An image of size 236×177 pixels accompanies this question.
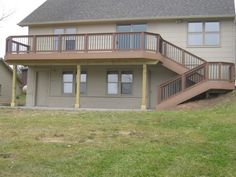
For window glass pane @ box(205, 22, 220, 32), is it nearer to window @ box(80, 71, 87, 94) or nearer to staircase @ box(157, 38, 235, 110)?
staircase @ box(157, 38, 235, 110)

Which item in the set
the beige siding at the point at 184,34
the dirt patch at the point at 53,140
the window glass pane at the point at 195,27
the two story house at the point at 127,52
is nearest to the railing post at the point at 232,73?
the two story house at the point at 127,52

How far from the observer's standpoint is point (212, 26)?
24.1m

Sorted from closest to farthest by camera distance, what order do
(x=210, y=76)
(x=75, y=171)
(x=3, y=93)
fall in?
(x=75, y=171)
(x=210, y=76)
(x=3, y=93)

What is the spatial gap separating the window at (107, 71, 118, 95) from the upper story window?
4605 mm

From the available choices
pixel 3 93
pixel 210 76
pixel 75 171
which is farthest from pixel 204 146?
pixel 3 93

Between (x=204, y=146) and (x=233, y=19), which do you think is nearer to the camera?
(x=204, y=146)

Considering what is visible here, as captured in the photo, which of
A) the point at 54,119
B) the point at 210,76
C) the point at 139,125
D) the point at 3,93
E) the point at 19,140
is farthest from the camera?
the point at 3,93

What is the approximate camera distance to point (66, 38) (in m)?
24.4

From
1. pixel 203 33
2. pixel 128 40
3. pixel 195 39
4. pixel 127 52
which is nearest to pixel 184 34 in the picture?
pixel 195 39

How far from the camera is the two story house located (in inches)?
857

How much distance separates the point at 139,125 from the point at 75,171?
18.8ft

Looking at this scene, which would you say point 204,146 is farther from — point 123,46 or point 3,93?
point 3,93

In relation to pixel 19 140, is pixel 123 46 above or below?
above

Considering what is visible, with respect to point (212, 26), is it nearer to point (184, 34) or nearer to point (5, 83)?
point (184, 34)
